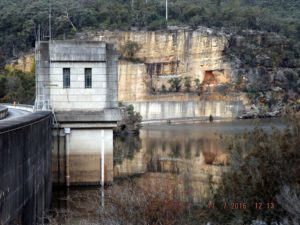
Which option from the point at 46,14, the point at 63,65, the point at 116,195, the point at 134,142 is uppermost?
the point at 46,14

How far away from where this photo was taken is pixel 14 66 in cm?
11594

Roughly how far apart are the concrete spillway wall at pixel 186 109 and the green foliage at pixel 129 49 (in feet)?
38.5

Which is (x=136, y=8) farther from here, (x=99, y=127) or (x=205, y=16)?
(x=99, y=127)

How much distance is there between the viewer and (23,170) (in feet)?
52.9

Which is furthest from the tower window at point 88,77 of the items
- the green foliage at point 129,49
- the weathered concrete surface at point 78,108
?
the green foliage at point 129,49

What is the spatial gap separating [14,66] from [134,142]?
2421 inches

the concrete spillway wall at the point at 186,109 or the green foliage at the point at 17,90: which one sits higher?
the green foliage at the point at 17,90

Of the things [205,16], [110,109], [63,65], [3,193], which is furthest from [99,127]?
[205,16]

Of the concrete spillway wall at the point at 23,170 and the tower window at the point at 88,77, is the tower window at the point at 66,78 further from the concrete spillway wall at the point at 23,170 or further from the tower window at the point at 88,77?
the concrete spillway wall at the point at 23,170

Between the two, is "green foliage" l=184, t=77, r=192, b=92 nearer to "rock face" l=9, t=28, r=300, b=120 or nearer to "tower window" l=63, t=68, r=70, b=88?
"rock face" l=9, t=28, r=300, b=120

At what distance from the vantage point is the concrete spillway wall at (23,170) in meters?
13.4

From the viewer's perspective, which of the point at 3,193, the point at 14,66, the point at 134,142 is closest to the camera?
the point at 3,193

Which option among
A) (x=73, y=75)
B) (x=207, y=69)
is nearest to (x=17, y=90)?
(x=73, y=75)

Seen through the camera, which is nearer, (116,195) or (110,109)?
(116,195)
